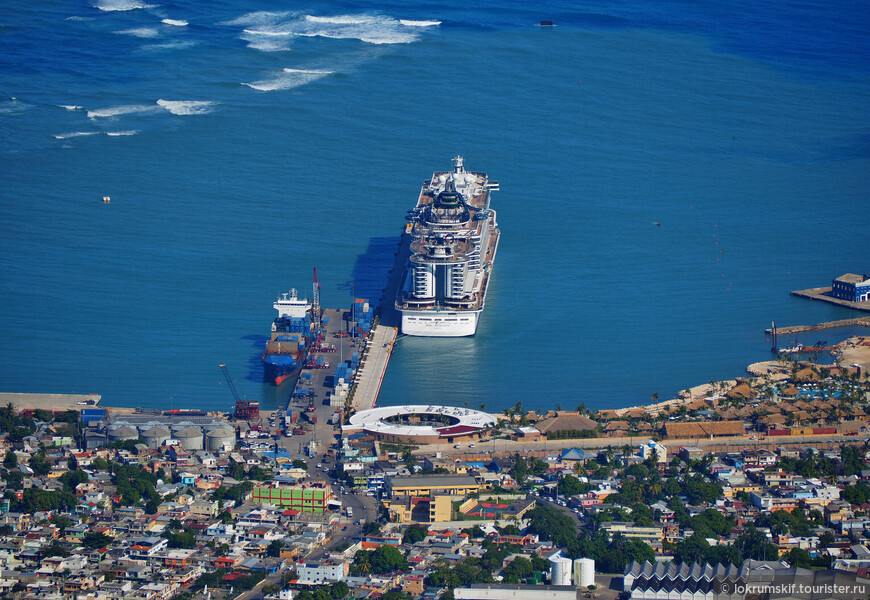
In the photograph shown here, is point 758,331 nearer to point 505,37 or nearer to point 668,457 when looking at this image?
point 668,457

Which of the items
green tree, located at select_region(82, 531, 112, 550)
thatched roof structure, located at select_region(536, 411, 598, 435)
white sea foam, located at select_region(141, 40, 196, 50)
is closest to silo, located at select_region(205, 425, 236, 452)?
green tree, located at select_region(82, 531, 112, 550)

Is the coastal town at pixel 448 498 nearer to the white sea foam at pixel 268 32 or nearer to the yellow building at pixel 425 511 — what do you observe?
the yellow building at pixel 425 511

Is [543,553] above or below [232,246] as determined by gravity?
below

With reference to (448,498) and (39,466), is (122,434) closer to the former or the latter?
(39,466)

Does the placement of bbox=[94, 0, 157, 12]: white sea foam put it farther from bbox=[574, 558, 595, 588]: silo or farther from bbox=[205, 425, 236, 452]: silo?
bbox=[574, 558, 595, 588]: silo

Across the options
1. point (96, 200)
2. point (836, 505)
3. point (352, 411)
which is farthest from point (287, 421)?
point (96, 200)

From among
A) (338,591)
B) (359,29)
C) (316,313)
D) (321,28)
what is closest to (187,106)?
(321,28)
